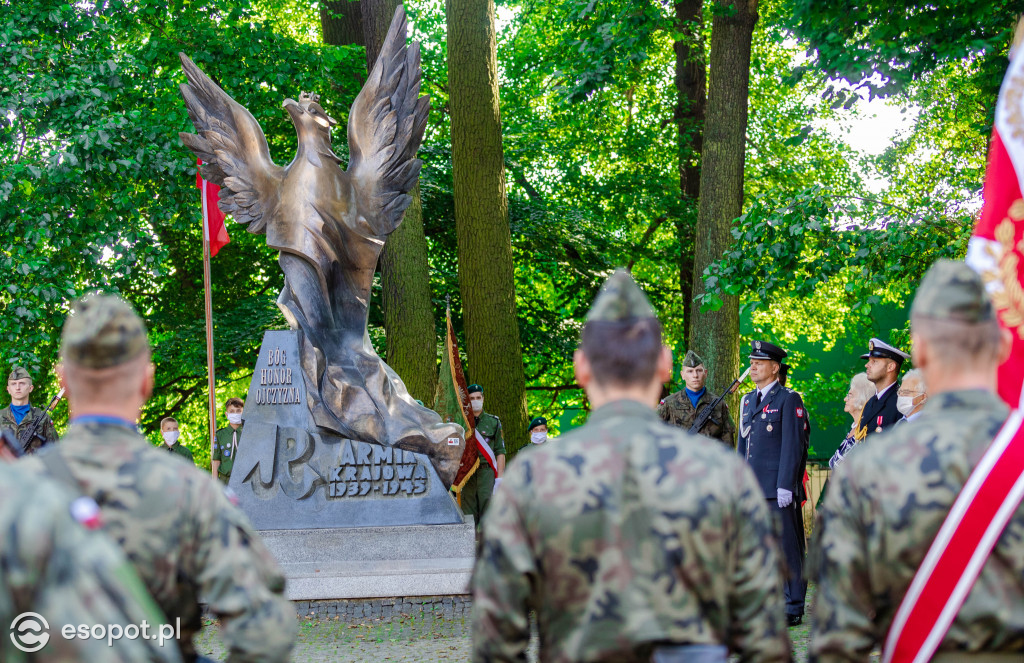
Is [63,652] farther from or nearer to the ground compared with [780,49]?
nearer to the ground

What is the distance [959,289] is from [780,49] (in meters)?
19.4

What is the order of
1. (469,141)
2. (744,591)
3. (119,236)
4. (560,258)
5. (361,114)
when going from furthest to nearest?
(560,258) → (469,141) → (119,236) → (361,114) → (744,591)

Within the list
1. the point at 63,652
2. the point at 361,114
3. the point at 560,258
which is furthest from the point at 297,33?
the point at 63,652

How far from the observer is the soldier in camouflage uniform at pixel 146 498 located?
263 centimetres

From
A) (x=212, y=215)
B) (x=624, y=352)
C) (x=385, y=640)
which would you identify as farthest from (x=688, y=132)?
(x=624, y=352)

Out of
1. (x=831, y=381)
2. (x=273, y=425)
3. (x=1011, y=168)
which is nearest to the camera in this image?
(x=1011, y=168)

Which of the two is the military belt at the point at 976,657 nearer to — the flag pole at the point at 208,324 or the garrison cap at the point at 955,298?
the garrison cap at the point at 955,298

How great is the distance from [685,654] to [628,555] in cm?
27

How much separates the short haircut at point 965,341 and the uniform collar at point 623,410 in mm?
759

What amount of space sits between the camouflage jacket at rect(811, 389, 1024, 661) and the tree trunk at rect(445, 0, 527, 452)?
35.7 feet

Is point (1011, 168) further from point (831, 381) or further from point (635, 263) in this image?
point (831, 381)

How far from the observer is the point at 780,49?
20875 millimetres

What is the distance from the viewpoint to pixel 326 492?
9133 millimetres

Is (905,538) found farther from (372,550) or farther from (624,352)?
(372,550)
